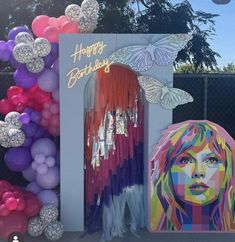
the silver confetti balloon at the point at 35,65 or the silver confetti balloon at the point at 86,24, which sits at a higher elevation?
the silver confetti balloon at the point at 86,24

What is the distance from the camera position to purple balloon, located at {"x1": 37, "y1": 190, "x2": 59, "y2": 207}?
574 cm

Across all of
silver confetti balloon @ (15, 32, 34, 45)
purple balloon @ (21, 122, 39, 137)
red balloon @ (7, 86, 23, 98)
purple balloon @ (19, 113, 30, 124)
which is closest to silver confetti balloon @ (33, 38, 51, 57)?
silver confetti balloon @ (15, 32, 34, 45)

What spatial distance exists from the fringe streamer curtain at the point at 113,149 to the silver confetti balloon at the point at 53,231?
1.69 ft

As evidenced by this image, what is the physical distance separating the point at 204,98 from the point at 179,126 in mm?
1784

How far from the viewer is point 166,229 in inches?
228

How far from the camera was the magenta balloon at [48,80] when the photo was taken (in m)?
5.77

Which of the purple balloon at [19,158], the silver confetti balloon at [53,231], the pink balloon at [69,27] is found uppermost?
the pink balloon at [69,27]

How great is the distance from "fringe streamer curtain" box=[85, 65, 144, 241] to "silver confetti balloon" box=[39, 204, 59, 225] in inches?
23.2

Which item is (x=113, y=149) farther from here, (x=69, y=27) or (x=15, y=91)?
(x=69, y=27)

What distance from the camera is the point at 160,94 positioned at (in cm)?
565

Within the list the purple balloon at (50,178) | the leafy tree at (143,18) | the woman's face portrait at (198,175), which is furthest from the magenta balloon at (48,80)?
the leafy tree at (143,18)

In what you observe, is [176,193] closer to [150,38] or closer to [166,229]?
[166,229]

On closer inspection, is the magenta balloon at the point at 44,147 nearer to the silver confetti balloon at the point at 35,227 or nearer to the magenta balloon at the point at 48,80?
the magenta balloon at the point at 48,80

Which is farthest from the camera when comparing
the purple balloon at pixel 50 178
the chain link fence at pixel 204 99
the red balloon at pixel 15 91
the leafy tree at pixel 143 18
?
the leafy tree at pixel 143 18
